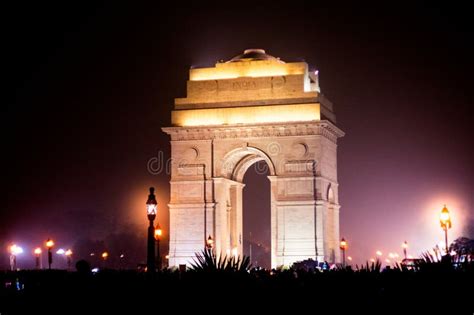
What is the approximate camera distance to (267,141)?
61.5 metres

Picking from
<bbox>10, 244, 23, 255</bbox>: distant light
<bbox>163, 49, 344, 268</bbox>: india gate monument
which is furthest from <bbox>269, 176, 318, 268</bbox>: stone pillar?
<bbox>10, 244, 23, 255</bbox>: distant light

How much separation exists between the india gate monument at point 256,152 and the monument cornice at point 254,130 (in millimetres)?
55

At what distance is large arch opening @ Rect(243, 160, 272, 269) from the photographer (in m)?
88.8

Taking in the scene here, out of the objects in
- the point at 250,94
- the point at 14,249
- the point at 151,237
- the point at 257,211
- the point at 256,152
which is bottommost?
the point at 151,237

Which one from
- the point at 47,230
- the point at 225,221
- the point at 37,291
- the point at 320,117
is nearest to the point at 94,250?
the point at 47,230

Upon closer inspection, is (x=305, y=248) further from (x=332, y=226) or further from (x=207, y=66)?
(x=207, y=66)

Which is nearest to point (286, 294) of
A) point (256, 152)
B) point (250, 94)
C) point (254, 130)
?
point (254, 130)

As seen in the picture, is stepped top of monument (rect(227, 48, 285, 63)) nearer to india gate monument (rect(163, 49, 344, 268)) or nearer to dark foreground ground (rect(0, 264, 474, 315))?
india gate monument (rect(163, 49, 344, 268))

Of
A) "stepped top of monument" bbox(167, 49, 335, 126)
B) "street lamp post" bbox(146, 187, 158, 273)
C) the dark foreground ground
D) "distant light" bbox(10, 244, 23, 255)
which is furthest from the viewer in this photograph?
"stepped top of monument" bbox(167, 49, 335, 126)

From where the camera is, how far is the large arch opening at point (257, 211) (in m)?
88.8

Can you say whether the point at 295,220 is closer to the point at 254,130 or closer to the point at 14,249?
the point at 254,130

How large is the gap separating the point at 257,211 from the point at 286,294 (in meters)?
77.6

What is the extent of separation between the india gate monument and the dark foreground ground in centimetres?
4328

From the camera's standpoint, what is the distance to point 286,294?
15805 millimetres
